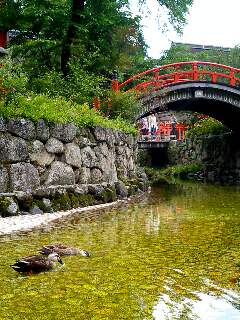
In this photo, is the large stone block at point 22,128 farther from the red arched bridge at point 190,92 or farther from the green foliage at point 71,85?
the red arched bridge at point 190,92

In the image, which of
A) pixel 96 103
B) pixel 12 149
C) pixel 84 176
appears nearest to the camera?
pixel 12 149

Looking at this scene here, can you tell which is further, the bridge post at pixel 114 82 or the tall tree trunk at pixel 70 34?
the bridge post at pixel 114 82

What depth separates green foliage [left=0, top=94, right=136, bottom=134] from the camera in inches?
442

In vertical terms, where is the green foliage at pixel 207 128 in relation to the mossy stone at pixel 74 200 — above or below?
A: above

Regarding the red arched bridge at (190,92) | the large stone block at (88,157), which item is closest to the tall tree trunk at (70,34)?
the red arched bridge at (190,92)

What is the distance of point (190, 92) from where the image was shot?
917 inches

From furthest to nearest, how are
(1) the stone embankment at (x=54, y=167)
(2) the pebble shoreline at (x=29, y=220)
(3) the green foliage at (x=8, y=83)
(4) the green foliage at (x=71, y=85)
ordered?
1. (4) the green foliage at (x=71, y=85)
2. (3) the green foliage at (x=8, y=83)
3. (1) the stone embankment at (x=54, y=167)
4. (2) the pebble shoreline at (x=29, y=220)

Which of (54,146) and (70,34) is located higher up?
(70,34)

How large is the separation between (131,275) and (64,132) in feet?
23.9

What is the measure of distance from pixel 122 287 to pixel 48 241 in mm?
2826

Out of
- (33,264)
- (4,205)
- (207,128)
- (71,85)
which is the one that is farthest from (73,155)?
(207,128)

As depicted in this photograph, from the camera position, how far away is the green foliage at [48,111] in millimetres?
11219

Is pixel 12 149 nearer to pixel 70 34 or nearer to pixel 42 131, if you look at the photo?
pixel 42 131

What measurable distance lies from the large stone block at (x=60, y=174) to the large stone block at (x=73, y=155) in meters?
0.18
